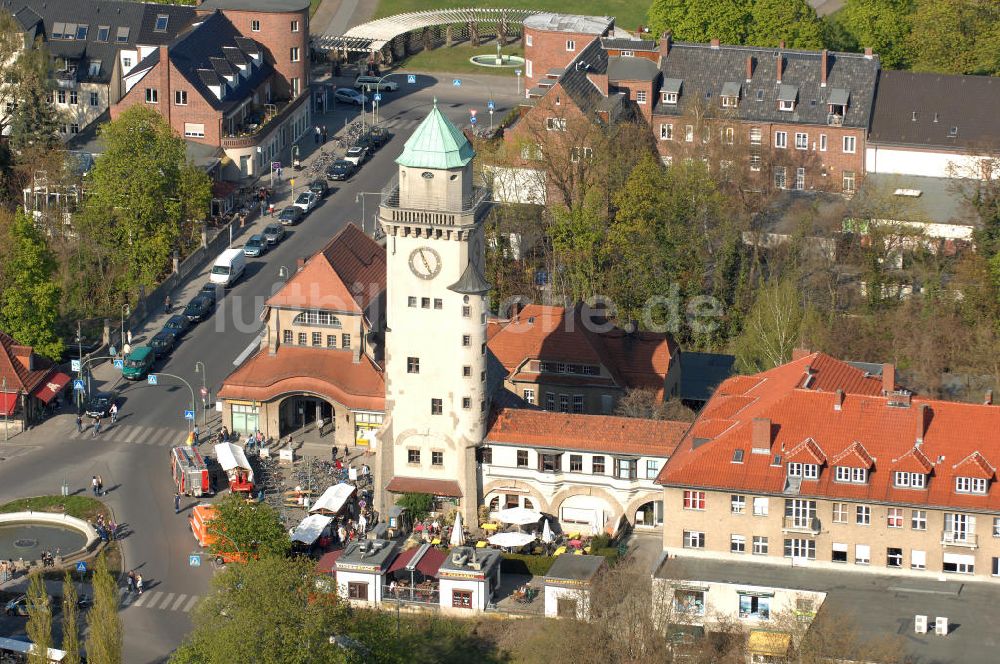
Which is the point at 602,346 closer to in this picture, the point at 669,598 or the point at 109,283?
the point at 669,598

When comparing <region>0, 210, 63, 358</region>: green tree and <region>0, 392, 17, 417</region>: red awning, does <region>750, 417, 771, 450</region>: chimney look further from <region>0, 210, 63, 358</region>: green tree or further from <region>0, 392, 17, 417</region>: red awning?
<region>0, 210, 63, 358</region>: green tree

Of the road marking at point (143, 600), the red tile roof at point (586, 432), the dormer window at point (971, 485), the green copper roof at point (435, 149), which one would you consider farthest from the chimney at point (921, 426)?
the road marking at point (143, 600)

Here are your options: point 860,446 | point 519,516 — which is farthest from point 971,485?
point 519,516

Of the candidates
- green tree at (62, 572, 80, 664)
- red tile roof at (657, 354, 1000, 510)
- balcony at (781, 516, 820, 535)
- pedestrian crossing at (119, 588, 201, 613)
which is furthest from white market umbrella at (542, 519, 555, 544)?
green tree at (62, 572, 80, 664)

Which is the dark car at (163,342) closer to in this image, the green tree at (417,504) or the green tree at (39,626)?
the green tree at (417,504)

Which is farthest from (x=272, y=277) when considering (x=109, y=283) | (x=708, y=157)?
(x=708, y=157)
